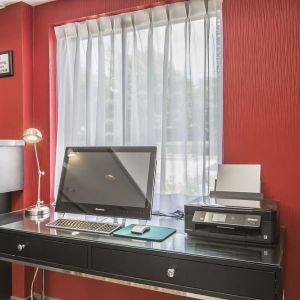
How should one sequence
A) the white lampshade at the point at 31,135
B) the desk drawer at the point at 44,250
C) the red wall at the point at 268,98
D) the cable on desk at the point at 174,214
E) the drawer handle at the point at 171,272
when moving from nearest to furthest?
the drawer handle at the point at 171,272 → the desk drawer at the point at 44,250 → the red wall at the point at 268,98 → the cable on desk at the point at 174,214 → the white lampshade at the point at 31,135

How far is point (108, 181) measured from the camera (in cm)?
202

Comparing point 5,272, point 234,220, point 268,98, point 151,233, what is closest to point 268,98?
point 268,98

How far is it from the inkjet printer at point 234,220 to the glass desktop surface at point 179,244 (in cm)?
4

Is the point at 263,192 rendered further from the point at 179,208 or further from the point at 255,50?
the point at 255,50

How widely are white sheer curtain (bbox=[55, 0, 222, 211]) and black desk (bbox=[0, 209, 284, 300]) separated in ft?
1.53

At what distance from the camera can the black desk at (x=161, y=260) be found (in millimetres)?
1339

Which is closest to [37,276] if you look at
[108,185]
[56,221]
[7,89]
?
[56,221]

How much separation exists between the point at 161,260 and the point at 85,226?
0.53m

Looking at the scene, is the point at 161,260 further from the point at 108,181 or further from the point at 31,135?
the point at 31,135

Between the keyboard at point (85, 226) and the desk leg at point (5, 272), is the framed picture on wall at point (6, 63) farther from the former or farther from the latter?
the keyboard at point (85, 226)

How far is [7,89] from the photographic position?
2.59 meters

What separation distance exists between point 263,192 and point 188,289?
0.79m

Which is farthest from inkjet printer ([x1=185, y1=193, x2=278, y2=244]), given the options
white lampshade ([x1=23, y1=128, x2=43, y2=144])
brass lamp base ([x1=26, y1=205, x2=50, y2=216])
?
white lampshade ([x1=23, y1=128, x2=43, y2=144])

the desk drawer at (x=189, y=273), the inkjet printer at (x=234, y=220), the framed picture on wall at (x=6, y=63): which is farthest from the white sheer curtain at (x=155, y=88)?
the desk drawer at (x=189, y=273)
